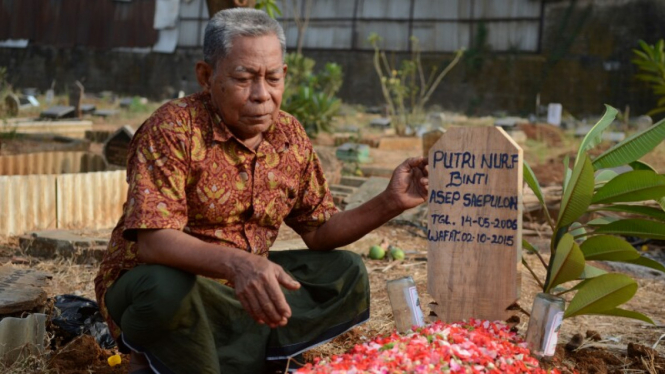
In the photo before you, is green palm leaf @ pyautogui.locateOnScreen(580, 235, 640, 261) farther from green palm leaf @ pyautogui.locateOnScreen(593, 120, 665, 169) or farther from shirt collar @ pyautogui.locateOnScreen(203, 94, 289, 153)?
shirt collar @ pyautogui.locateOnScreen(203, 94, 289, 153)

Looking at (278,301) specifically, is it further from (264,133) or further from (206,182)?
(264,133)

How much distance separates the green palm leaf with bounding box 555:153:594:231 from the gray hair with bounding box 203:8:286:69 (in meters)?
1.23

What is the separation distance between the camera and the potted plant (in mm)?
2723

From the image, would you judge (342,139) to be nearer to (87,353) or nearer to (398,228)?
(398,228)

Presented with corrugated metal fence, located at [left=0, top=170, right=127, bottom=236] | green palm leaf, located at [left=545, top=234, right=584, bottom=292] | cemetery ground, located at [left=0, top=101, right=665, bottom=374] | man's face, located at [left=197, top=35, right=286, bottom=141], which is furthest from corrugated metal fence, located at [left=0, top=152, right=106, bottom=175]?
green palm leaf, located at [left=545, top=234, right=584, bottom=292]

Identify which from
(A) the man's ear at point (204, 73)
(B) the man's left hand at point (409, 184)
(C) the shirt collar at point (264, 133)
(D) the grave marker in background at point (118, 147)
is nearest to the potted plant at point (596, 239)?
(B) the man's left hand at point (409, 184)

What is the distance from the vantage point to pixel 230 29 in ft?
8.80

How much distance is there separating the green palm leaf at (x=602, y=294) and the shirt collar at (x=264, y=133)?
1223 millimetres

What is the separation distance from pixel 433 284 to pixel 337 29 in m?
17.0

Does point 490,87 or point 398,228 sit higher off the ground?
point 490,87

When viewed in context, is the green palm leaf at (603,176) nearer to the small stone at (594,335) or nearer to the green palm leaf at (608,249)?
the green palm leaf at (608,249)

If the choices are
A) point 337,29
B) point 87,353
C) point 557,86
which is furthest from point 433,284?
point 337,29

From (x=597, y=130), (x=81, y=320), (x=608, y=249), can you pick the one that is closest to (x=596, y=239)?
(x=608, y=249)

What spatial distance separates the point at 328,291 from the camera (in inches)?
117
